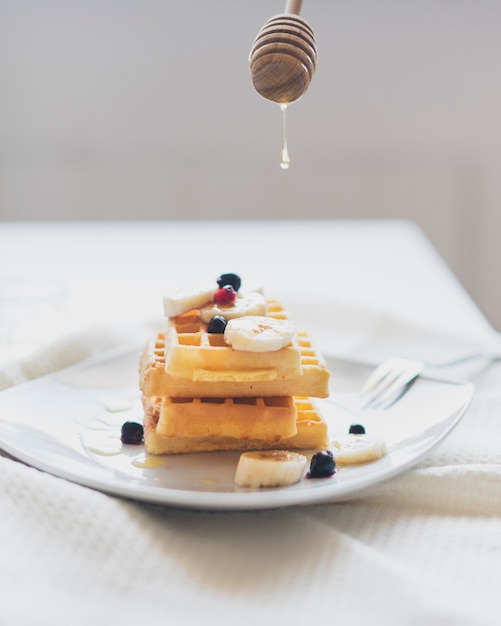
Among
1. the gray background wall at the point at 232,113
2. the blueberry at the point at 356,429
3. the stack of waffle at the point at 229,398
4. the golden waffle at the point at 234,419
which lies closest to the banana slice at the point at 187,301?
the stack of waffle at the point at 229,398

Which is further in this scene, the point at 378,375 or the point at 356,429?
the point at 378,375

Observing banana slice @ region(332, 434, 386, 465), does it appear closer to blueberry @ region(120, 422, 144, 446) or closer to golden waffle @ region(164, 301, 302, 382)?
golden waffle @ region(164, 301, 302, 382)

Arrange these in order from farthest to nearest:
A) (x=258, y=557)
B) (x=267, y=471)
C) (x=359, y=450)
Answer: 1. (x=359, y=450)
2. (x=267, y=471)
3. (x=258, y=557)

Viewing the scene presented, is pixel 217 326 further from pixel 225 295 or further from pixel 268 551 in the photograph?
pixel 268 551

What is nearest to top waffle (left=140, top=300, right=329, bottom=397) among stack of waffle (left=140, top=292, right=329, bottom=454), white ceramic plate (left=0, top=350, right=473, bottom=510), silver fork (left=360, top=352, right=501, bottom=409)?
stack of waffle (left=140, top=292, right=329, bottom=454)

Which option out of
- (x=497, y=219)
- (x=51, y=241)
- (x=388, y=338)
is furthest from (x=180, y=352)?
(x=497, y=219)

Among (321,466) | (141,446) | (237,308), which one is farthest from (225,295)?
(321,466)

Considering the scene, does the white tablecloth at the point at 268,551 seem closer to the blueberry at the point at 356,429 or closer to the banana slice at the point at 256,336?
the blueberry at the point at 356,429
